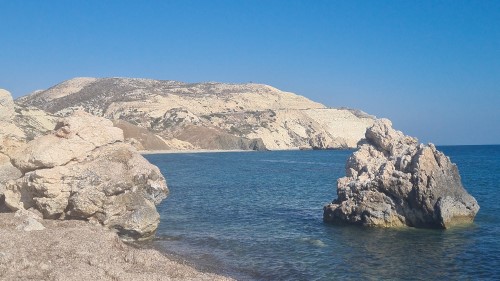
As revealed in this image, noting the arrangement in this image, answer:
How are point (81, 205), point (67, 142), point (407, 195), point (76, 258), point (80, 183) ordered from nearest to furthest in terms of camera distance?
1. point (76, 258)
2. point (81, 205)
3. point (80, 183)
4. point (67, 142)
5. point (407, 195)

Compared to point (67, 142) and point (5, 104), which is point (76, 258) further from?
point (5, 104)

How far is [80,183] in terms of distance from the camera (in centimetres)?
2375

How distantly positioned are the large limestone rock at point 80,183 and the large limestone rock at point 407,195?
41.6 feet

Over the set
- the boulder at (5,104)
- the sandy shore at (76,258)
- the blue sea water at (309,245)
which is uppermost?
the boulder at (5,104)

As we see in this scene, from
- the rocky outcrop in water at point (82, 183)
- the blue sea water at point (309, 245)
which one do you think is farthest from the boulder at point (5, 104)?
the blue sea water at point (309, 245)

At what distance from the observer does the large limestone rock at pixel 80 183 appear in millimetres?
23516

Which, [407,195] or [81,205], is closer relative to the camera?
[81,205]

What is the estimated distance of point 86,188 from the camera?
23.8 metres

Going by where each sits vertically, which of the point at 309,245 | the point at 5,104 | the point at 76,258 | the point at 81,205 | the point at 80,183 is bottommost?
the point at 309,245

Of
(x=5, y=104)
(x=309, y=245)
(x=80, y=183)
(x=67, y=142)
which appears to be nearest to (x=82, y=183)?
(x=80, y=183)

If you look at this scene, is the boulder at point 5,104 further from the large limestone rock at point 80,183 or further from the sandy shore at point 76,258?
the sandy shore at point 76,258

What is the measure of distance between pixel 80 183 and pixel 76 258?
791 centimetres

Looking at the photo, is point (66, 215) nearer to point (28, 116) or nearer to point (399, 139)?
point (399, 139)

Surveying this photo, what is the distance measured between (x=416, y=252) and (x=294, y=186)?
3084 centimetres
